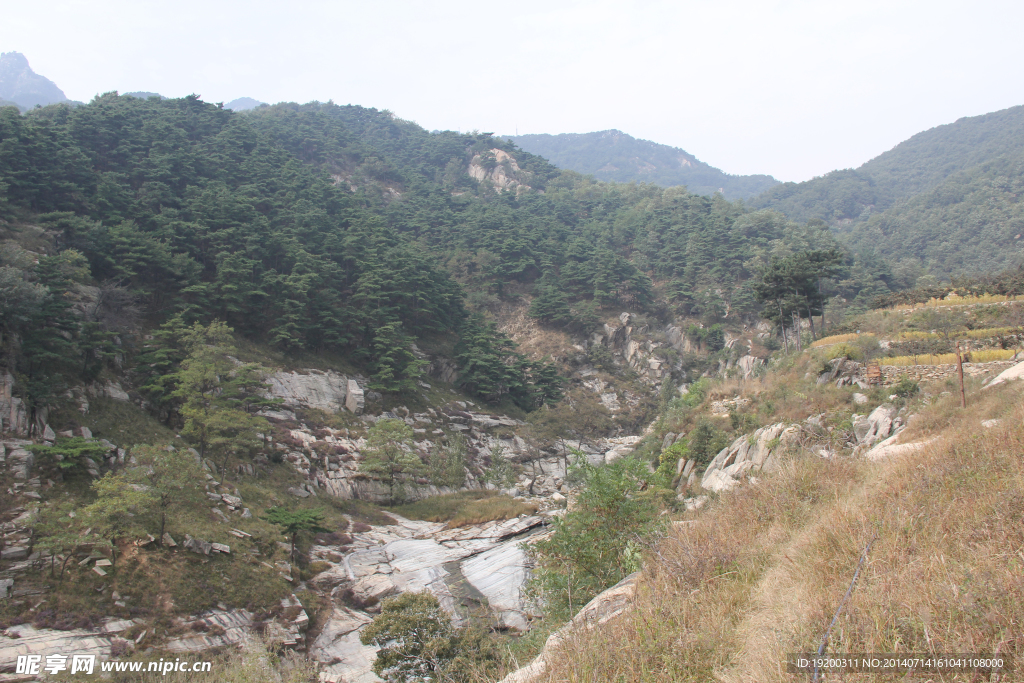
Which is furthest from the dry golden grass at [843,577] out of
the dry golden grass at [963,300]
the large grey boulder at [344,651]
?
the dry golden grass at [963,300]

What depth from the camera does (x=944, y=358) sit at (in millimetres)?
13742

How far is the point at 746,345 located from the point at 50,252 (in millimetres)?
49628

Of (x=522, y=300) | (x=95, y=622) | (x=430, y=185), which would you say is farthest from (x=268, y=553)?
(x=430, y=185)

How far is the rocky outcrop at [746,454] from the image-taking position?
11508mm

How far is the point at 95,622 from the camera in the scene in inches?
422

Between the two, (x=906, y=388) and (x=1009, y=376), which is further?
(x=906, y=388)

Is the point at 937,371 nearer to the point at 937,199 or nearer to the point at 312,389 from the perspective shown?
the point at 312,389

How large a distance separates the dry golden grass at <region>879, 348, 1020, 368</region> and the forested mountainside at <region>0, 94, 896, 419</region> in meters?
25.1

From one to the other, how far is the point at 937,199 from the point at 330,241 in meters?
96.1

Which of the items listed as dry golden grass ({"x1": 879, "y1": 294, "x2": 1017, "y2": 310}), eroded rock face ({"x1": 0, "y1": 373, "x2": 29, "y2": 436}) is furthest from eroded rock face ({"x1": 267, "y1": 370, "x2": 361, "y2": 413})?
dry golden grass ({"x1": 879, "y1": 294, "x2": 1017, "y2": 310})

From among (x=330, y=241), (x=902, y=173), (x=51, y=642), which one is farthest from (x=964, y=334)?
(x=902, y=173)

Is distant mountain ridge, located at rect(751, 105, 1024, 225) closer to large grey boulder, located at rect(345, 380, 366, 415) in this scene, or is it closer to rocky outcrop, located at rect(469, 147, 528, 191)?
rocky outcrop, located at rect(469, 147, 528, 191)

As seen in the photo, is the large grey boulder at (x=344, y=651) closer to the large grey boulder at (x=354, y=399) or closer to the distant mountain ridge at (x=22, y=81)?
the large grey boulder at (x=354, y=399)

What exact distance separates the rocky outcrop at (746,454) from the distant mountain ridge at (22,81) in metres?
185
